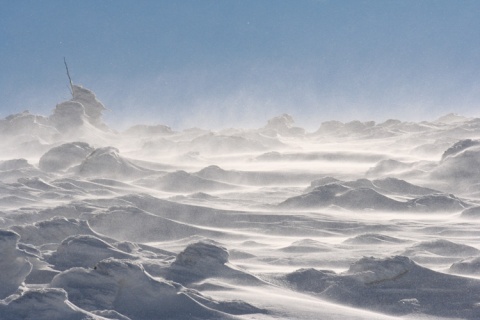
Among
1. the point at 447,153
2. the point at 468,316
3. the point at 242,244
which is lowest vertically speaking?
the point at 468,316

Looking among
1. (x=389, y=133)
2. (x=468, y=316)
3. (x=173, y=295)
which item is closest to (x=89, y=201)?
(x=173, y=295)

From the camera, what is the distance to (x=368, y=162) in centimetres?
2550

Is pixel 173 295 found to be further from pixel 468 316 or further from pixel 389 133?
pixel 389 133

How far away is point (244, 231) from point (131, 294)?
674 centimetres

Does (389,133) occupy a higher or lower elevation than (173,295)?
higher

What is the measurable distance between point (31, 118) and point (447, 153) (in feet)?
73.1

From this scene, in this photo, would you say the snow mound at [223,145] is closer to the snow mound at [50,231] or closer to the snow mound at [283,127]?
the snow mound at [283,127]

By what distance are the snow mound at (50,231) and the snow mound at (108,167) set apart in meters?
11.4

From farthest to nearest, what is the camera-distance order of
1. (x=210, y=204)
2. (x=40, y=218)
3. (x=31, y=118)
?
(x=31, y=118) → (x=210, y=204) → (x=40, y=218)

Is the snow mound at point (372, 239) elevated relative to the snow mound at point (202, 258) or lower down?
elevated

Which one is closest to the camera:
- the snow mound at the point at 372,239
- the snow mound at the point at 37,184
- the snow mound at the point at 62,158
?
the snow mound at the point at 372,239

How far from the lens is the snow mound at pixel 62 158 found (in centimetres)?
2344

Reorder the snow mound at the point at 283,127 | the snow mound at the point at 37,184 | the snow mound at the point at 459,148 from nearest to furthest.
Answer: the snow mound at the point at 37,184, the snow mound at the point at 459,148, the snow mound at the point at 283,127

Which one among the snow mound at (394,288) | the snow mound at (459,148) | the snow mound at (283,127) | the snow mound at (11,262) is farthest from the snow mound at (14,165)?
the snow mound at (394,288)
